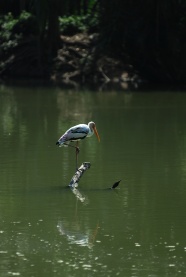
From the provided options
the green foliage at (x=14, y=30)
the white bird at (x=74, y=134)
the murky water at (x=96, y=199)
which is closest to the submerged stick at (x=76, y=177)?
the murky water at (x=96, y=199)

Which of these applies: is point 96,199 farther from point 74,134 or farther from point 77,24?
point 77,24

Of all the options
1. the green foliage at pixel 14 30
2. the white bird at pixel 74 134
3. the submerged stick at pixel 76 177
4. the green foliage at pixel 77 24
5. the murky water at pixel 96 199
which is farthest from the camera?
the green foliage at pixel 77 24

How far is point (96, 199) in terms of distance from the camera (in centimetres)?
1576

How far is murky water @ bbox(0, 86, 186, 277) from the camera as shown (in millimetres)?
12055

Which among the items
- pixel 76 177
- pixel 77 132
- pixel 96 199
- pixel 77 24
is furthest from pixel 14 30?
pixel 96 199

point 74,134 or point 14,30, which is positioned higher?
point 14,30

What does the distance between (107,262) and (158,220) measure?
2.47 m

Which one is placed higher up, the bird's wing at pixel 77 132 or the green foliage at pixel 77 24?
the green foliage at pixel 77 24

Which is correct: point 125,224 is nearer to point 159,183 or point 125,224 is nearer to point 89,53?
point 159,183

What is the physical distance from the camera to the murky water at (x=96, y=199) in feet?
39.5

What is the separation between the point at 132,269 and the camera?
11.7 meters

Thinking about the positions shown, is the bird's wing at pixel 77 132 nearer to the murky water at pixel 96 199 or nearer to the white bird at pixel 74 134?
the white bird at pixel 74 134

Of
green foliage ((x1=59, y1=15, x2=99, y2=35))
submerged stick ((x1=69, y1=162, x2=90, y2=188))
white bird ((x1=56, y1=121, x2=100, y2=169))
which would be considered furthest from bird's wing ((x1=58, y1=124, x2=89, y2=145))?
green foliage ((x1=59, y1=15, x2=99, y2=35))

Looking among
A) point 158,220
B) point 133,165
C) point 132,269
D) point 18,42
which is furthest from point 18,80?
point 132,269
